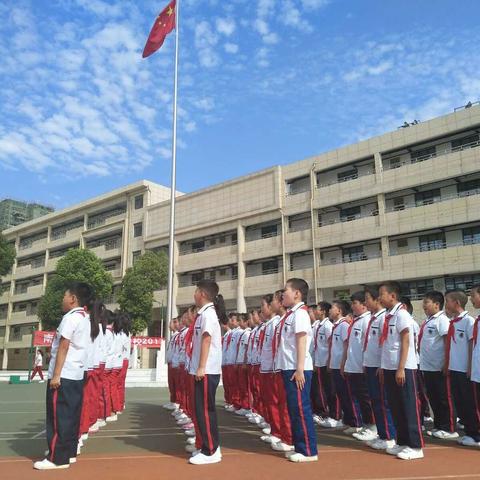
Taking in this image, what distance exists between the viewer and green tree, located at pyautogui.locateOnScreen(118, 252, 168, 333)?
28641 millimetres

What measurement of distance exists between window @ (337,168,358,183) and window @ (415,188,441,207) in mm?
3738

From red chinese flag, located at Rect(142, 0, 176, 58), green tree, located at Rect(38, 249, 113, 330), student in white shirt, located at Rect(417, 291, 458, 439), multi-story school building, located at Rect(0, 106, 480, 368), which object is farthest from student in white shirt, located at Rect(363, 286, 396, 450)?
green tree, located at Rect(38, 249, 113, 330)

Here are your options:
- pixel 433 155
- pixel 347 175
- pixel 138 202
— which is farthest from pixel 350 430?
pixel 138 202

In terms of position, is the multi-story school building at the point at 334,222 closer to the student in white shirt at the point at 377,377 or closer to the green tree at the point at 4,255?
the green tree at the point at 4,255

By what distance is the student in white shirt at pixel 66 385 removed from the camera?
177 inches

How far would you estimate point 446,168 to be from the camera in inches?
942

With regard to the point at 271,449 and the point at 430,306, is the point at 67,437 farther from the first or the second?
the point at 430,306

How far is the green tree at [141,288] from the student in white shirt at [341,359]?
874 inches

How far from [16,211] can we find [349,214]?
40.7 m

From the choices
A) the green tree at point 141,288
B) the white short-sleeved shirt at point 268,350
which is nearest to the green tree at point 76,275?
the green tree at point 141,288

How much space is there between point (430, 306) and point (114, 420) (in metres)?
4.93

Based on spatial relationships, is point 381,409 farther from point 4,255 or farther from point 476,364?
point 4,255

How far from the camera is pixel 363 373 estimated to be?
6066mm

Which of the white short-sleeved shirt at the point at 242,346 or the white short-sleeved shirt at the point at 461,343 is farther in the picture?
the white short-sleeved shirt at the point at 242,346
